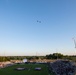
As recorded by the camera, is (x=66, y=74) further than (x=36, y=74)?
No

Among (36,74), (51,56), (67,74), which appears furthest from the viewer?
(51,56)

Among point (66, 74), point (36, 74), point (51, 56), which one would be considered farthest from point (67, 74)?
point (51, 56)

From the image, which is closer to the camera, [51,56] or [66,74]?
[66,74]

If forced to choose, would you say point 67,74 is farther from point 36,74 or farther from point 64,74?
point 36,74

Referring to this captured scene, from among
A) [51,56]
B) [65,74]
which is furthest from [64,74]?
[51,56]

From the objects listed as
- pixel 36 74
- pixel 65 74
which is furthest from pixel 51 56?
pixel 65 74

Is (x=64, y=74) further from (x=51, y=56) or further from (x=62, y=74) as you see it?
(x=51, y=56)

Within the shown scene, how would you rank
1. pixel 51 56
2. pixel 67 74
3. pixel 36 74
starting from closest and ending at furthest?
pixel 67 74
pixel 36 74
pixel 51 56

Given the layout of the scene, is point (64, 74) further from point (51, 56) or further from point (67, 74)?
point (51, 56)
